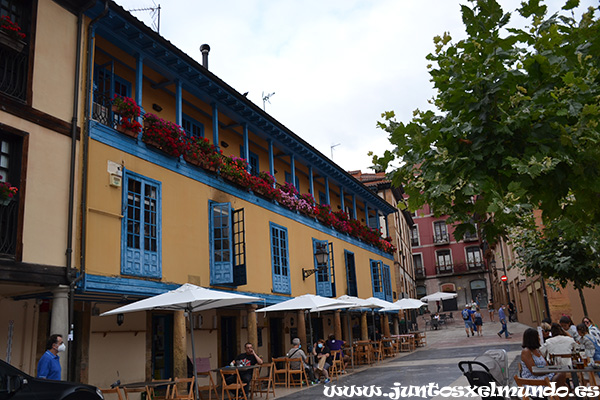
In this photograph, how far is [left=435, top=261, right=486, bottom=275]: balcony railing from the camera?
56.9 meters

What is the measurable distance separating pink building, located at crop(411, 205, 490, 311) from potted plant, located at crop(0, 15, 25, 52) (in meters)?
50.1

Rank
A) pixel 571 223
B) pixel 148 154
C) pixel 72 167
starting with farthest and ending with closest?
1. pixel 148 154
2. pixel 72 167
3. pixel 571 223

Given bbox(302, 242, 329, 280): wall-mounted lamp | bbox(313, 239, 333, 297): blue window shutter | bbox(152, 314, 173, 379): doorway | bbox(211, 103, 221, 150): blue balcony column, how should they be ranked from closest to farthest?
bbox(152, 314, 173, 379): doorway < bbox(211, 103, 221, 150): blue balcony column < bbox(302, 242, 329, 280): wall-mounted lamp < bbox(313, 239, 333, 297): blue window shutter

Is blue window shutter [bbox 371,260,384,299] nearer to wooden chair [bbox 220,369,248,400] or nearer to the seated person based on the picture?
the seated person


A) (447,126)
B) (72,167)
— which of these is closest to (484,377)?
(447,126)

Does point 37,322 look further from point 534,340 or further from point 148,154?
point 534,340

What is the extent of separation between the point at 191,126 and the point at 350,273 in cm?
1173

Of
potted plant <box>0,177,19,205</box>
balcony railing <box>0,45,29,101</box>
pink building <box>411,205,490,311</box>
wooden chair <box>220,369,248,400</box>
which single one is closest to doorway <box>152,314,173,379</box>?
wooden chair <box>220,369,248,400</box>

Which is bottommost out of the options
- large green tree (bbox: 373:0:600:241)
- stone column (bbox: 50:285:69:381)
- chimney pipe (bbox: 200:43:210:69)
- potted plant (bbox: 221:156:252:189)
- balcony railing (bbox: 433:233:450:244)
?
stone column (bbox: 50:285:69:381)

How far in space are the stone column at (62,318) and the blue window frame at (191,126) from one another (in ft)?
21.1

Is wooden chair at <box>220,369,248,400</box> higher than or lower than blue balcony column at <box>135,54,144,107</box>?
lower

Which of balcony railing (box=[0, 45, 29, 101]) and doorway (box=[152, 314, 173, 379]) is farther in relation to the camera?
doorway (box=[152, 314, 173, 379])

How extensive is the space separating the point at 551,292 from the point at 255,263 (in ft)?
47.7

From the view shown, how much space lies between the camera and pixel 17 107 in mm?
9172
